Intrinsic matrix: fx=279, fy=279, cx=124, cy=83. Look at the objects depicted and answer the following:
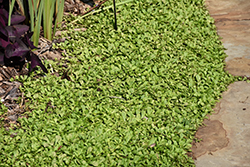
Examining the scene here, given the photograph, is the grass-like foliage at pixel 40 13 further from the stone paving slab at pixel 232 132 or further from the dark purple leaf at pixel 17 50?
the stone paving slab at pixel 232 132

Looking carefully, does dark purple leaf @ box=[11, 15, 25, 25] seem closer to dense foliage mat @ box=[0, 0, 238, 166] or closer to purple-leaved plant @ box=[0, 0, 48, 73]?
purple-leaved plant @ box=[0, 0, 48, 73]

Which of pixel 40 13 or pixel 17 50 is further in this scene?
pixel 40 13

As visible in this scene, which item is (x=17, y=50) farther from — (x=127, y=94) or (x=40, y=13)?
(x=127, y=94)

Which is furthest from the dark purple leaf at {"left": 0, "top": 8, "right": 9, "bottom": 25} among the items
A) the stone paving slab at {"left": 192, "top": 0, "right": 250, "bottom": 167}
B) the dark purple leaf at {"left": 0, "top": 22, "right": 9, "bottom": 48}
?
the stone paving slab at {"left": 192, "top": 0, "right": 250, "bottom": 167}

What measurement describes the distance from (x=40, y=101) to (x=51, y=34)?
3.66 feet

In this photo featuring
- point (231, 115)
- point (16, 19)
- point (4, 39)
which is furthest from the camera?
point (231, 115)

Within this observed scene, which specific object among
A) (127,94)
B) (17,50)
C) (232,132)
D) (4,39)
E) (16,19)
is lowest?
(232,132)

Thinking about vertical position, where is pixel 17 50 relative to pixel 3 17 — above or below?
below

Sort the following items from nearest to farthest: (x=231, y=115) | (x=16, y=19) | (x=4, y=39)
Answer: (x=4, y=39) < (x=16, y=19) < (x=231, y=115)

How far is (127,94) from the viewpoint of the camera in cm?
349

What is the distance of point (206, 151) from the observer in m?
3.04

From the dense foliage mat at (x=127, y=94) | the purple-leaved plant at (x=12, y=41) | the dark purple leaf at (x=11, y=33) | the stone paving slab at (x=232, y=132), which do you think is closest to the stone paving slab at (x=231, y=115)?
the stone paving slab at (x=232, y=132)

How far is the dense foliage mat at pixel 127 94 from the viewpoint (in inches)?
114

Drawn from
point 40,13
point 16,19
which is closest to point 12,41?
point 16,19
